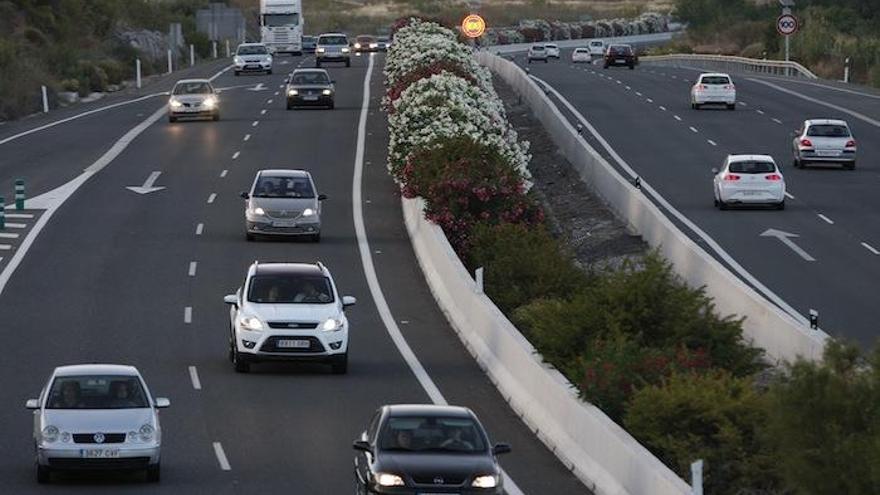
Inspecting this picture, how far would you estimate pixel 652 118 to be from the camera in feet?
244

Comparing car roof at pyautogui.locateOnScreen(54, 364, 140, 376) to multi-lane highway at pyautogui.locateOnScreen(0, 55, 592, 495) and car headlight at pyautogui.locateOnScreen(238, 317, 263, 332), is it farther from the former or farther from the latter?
car headlight at pyautogui.locateOnScreen(238, 317, 263, 332)

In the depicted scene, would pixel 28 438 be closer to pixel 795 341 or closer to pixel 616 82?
pixel 795 341

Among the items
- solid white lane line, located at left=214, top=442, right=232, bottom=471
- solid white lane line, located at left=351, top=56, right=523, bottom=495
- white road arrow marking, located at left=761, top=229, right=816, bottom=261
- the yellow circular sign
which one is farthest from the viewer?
the yellow circular sign

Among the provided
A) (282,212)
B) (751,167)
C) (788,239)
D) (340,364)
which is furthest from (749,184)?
(340,364)

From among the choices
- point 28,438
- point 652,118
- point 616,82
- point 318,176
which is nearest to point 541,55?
point 616,82

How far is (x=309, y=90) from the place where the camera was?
74.9m

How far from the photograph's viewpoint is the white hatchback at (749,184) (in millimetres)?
49969

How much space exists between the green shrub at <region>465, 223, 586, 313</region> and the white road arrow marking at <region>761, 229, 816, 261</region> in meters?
6.20

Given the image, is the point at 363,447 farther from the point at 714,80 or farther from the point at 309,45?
the point at 309,45

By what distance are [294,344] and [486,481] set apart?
10695mm

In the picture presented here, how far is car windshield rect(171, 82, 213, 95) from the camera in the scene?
232 feet

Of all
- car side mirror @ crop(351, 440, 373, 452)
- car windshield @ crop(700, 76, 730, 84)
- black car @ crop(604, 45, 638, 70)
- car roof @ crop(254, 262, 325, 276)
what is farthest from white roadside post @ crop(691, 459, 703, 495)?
black car @ crop(604, 45, 638, 70)

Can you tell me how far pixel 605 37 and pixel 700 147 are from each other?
410 feet

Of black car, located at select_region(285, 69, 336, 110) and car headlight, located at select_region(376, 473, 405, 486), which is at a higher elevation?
car headlight, located at select_region(376, 473, 405, 486)
